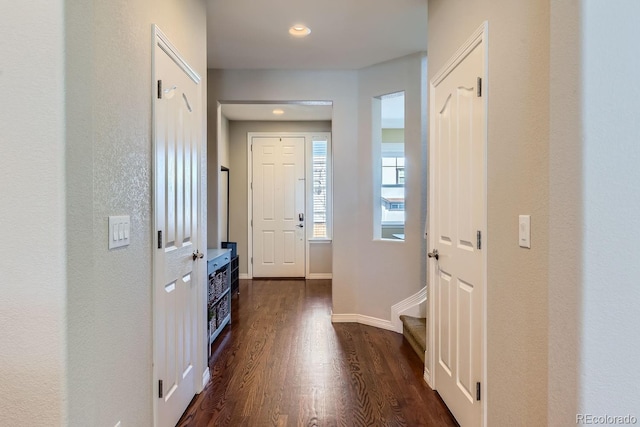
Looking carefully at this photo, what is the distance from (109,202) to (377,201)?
8.98ft

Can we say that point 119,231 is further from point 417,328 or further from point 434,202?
point 417,328

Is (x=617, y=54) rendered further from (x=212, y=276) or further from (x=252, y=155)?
(x=252, y=155)

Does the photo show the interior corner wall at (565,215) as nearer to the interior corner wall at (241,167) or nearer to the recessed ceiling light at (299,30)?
the recessed ceiling light at (299,30)

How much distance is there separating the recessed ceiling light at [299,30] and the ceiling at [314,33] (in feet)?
0.13

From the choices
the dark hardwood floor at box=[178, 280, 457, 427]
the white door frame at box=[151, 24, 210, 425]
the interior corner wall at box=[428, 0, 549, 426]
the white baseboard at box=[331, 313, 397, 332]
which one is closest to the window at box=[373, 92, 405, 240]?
the white baseboard at box=[331, 313, 397, 332]

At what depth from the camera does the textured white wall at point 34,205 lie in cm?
95

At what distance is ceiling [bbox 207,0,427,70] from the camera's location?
2.58m

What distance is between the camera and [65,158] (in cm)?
96

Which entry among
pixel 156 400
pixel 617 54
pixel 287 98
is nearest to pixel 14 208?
pixel 156 400

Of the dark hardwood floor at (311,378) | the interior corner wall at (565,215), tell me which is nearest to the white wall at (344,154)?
the dark hardwood floor at (311,378)

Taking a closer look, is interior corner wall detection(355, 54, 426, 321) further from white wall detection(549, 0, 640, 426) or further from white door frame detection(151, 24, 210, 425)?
white wall detection(549, 0, 640, 426)

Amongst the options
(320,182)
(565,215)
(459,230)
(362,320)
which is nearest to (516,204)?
(565,215)

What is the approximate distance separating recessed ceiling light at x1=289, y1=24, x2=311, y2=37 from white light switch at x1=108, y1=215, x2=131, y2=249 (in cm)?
215

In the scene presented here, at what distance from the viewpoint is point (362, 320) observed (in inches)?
147
